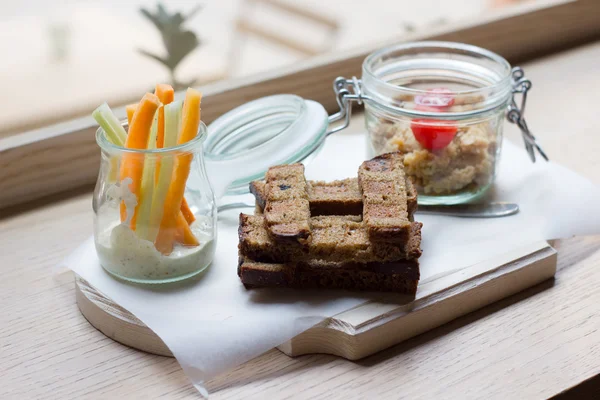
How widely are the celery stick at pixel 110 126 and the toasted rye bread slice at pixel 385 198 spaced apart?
24 centimetres

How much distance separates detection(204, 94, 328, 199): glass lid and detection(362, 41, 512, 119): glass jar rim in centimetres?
7

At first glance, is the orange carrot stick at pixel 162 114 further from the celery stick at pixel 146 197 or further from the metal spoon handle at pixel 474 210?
the metal spoon handle at pixel 474 210

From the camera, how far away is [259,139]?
884mm

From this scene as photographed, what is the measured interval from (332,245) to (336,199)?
7 cm

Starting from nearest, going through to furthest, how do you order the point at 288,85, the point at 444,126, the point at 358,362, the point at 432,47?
the point at 358,362 < the point at 444,126 < the point at 432,47 < the point at 288,85

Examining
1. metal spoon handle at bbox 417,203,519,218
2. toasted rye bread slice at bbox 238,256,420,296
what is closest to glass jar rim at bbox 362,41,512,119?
metal spoon handle at bbox 417,203,519,218

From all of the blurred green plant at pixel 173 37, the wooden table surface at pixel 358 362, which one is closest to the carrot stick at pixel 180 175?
the wooden table surface at pixel 358 362

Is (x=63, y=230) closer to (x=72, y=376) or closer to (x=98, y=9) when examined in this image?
(x=72, y=376)

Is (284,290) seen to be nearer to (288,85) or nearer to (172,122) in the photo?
(172,122)

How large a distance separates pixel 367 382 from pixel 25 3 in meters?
1.39

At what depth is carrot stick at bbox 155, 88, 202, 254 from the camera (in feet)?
2.18

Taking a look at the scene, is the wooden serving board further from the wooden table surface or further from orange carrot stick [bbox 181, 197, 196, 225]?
orange carrot stick [bbox 181, 197, 196, 225]

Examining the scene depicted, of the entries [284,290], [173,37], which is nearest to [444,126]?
[284,290]

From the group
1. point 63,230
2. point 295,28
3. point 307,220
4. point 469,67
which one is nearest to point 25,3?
point 295,28
